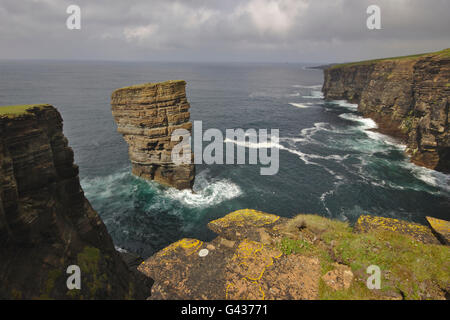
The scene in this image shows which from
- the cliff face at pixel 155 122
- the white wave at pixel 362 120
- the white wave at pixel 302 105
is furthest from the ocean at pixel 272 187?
the white wave at pixel 302 105

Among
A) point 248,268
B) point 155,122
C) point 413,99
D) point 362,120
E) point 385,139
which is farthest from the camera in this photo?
point 362,120

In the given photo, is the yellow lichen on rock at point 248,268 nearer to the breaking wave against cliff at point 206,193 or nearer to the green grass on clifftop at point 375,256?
the green grass on clifftop at point 375,256

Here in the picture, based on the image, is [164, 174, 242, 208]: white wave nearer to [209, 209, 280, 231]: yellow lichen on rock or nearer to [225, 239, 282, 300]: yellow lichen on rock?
[209, 209, 280, 231]: yellow lichen on rock

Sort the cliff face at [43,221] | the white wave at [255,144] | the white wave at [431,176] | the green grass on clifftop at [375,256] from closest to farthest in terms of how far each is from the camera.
→ the cliff face at [43,221]
the green grass on clifftop at [375,256]
the white wave at [431,176]
the white wave at [255,144]

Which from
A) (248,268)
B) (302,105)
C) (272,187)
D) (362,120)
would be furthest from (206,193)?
(302,105)

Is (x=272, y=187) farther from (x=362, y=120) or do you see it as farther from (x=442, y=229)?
(x=362, y=120)

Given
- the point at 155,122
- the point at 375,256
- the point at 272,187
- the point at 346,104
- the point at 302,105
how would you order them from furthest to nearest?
the point at 346,104 → the point at 302,105 → the point at 272,187 → the point at 155,122 → the point at 375,256
